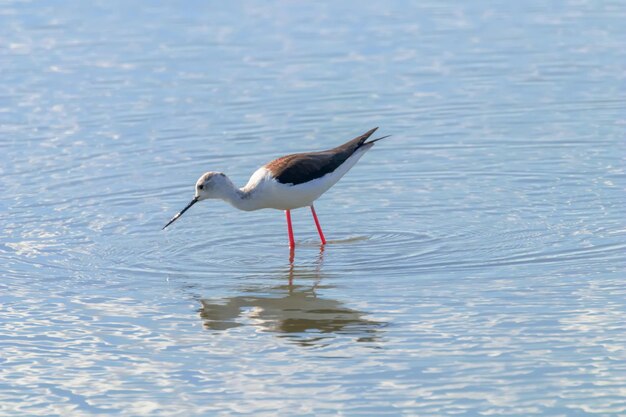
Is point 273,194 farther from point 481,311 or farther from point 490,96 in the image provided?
point 490,96

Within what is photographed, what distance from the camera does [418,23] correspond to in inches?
781

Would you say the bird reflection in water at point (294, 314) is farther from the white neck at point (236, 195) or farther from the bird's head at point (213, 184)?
the bird's head at point (213, 184)

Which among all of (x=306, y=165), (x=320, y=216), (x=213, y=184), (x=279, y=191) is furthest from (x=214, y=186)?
(x=320, y=216)

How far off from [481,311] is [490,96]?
710 centimetres

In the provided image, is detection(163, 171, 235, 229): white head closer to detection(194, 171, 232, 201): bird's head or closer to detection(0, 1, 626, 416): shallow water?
detection(194, 171, 232, 201): bird's head

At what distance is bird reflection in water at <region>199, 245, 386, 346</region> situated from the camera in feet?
29.7

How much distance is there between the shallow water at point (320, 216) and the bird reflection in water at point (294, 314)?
0.03m

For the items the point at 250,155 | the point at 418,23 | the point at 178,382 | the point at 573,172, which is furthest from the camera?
the point at 418,23

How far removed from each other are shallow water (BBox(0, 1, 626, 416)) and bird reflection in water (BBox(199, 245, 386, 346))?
0.03 meters

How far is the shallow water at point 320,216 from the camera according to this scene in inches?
321

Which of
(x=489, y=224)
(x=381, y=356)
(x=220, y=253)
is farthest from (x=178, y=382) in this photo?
(x=489, y=224)

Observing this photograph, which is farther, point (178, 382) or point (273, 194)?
point (273, 194)

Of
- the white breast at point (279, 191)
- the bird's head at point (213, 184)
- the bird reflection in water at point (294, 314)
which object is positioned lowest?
the bird reflection in water at point (294, 314)

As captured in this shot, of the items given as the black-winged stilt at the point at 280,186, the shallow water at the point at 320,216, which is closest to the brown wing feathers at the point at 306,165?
the black-winged stilt at the point at 280,186
